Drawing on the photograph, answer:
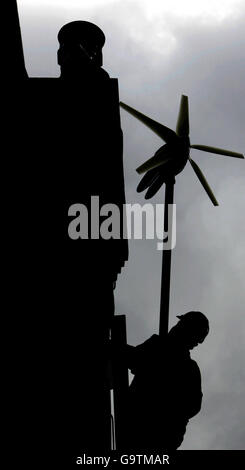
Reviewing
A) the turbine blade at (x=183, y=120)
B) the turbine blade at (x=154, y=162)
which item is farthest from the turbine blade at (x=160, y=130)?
the turbine blade at (x=154, y=162)

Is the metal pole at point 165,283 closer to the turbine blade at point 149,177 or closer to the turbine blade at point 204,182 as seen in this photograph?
the turbine blade at point 149,177

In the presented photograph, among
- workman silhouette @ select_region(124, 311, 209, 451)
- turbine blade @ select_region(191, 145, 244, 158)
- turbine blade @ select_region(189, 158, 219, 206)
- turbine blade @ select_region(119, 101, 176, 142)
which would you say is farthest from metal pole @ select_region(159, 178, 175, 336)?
turbine blade @ select_region(191, 145, 244, 158)

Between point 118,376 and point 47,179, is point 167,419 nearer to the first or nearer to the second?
point 118,376

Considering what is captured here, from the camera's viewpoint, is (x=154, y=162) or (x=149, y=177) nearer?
(x=149, y=177)

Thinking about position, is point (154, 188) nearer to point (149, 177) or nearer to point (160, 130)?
point (149, 177)

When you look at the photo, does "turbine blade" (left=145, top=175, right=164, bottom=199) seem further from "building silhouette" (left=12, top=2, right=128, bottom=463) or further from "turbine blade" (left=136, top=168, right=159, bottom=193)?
"building silhouette" (left=12, top=2, right=128, bottom=463)

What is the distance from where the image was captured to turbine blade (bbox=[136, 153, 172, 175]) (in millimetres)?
17094

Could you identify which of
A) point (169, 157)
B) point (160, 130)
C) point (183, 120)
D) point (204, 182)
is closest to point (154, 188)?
point (169, 157)

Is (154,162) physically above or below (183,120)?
below

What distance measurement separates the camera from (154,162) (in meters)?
17.4

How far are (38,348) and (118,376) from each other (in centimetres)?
181

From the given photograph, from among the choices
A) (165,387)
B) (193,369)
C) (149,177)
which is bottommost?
(165,387)
